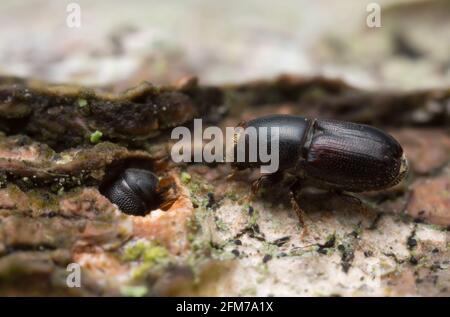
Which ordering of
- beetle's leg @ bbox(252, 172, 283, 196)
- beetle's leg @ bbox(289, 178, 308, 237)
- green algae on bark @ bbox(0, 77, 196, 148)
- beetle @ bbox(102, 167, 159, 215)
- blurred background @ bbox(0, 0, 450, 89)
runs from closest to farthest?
beetle @ bbox(102, 167, 159, 215) → beetle's leg @ bbox(289, 178, 308, 237) → green algae on bark @ bbox(0, 77, 196, 148) → beetle's leg @ bbox(252, 172, 283, 196) → blurred background @ bbox(0, 0, 450, 89)

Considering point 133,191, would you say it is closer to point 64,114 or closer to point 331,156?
point 64,114

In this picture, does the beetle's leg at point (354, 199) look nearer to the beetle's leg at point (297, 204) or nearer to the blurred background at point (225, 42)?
the beetle's leg at point (297, 204)

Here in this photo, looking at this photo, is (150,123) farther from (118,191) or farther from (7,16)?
(7,16)

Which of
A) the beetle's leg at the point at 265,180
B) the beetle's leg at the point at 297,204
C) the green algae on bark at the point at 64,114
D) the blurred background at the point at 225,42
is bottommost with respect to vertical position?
the beetle's leg at the point at 297,204

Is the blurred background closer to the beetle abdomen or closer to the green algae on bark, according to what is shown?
the green algae on bark

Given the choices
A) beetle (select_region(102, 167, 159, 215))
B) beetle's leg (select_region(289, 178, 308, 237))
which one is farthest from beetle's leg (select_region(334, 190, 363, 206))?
beetle (select_region(102, 167, 159, 215))

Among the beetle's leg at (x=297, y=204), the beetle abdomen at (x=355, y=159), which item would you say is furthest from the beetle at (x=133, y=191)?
the beetle abdomen at (x=355, y=159)
